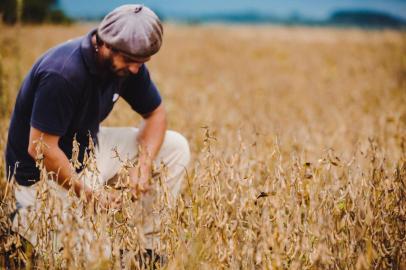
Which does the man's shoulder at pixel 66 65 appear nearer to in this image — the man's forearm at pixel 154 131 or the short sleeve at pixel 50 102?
the short sleeve at pixel 50 102

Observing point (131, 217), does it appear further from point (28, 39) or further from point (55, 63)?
point (28, 39)

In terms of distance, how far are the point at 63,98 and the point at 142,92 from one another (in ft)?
2.55

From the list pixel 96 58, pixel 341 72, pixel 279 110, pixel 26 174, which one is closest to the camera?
pixel 96 58

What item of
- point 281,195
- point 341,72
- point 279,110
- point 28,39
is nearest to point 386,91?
point 279,110

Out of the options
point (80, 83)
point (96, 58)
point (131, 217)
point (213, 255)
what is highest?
point (96, 58)

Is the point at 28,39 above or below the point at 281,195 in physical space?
above

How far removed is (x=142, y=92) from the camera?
3.02 m

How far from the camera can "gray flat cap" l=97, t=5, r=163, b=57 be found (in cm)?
232

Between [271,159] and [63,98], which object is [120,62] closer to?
[63,98]

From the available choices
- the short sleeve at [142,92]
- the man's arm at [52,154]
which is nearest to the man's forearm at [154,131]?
the short sleeve at [142,92]

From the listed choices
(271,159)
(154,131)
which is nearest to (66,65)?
(154,131)

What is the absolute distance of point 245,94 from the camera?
7.69m

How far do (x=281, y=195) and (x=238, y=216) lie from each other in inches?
18.3

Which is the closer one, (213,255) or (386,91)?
(213,255)
